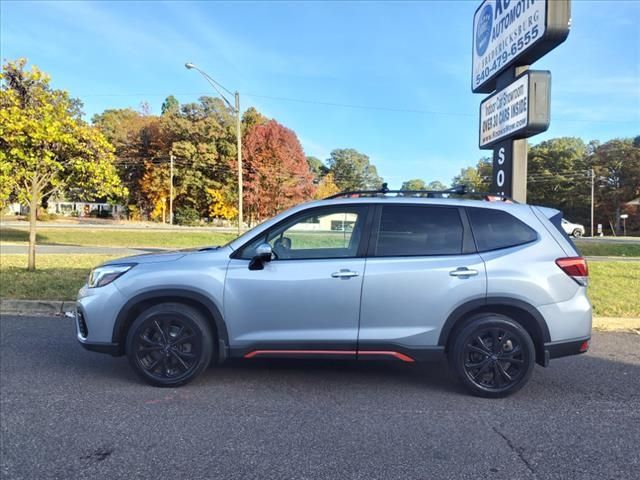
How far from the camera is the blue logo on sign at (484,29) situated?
8469 millimetres

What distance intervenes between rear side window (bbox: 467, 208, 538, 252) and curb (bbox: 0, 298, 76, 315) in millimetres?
6206

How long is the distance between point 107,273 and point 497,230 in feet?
11.8

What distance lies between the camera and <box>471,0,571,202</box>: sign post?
668 centimetres

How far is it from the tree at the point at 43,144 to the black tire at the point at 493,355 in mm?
9204

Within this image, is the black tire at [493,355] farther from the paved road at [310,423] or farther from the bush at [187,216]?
the bush at [187,216]

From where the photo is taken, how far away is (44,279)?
919 cm

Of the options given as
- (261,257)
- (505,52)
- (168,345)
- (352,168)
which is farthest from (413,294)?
(352,168)

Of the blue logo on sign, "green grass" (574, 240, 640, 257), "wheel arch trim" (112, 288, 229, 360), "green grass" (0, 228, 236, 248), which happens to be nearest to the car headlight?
"wheel arch trim" (112, 288, 229, 360)

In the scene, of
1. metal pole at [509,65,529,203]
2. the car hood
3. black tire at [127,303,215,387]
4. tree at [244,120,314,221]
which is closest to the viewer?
black tire at [127,303,215,387]

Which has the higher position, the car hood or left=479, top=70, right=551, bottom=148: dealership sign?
left=479, top=70, right=551, bottom=148: dealership sign

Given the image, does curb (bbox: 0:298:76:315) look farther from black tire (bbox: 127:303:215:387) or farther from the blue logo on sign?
the blue logo on sign

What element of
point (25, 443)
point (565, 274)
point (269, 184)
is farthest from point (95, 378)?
point (269, 184)

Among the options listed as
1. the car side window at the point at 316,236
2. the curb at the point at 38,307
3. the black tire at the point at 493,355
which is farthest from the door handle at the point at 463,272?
the curb at the point at 38,307

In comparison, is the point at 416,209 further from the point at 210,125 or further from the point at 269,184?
the point at 210,125
